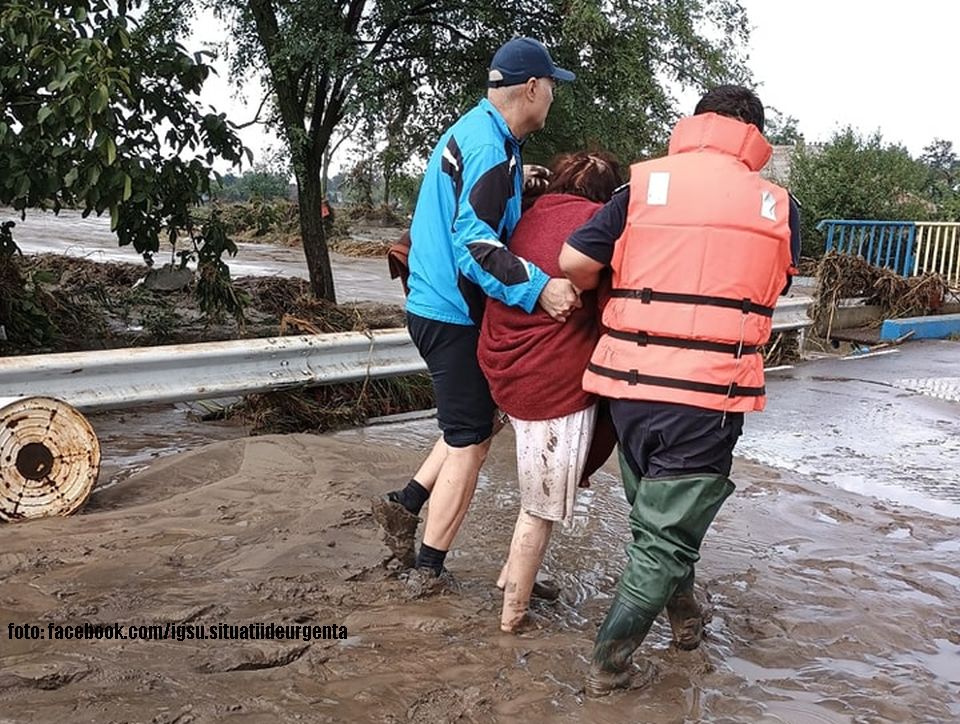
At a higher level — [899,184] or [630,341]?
[899,184]

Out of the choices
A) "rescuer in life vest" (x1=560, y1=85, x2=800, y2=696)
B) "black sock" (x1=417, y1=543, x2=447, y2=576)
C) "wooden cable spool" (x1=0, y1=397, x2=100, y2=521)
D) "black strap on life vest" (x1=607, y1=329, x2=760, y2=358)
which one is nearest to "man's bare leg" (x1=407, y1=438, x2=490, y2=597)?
"black sock" (x1=417, y1=543, x2=447, y2=576)

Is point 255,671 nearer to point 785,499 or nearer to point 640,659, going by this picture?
point 640,659

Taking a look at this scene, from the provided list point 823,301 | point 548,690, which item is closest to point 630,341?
point 548,690

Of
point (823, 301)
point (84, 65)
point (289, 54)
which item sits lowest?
point (823, 301)

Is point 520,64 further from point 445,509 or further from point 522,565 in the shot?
point 522,565

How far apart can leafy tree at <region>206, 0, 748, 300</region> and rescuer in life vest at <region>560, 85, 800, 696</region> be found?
488 cm

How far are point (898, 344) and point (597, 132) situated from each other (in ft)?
18.5

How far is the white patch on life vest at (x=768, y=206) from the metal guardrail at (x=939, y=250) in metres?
13.2

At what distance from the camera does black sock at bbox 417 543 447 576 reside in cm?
399

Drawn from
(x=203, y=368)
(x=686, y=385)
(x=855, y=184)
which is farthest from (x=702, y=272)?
(x=855, y=184)

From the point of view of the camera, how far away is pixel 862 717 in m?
3.24

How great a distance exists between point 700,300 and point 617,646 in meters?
1.16

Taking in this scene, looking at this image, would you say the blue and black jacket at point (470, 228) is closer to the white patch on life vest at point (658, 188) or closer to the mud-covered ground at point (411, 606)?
the white patch on life vest at point (658, 188)

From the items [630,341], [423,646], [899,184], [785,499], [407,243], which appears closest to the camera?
[630,341]
